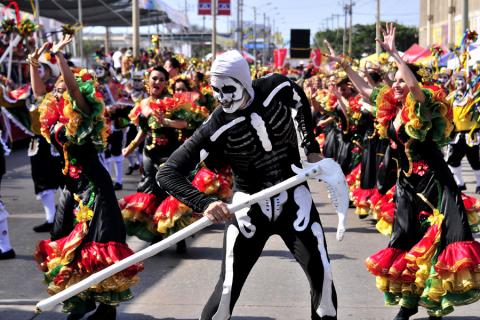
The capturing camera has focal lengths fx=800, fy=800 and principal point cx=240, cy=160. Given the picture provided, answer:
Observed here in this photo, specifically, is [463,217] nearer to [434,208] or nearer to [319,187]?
[434,208]

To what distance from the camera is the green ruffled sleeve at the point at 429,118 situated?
5.38 meters

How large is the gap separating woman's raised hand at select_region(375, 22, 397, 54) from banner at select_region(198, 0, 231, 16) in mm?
46332

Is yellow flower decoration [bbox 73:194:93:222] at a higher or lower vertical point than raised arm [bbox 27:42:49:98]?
lower

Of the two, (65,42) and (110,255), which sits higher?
(65,42)

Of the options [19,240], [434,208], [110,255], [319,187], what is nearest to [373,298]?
[434,208]

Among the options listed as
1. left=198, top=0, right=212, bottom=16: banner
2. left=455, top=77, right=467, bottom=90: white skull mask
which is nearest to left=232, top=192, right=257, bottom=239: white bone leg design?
left=455, top=77, right=467, bottom=90: white skull mask

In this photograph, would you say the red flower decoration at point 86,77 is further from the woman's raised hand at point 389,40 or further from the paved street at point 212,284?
the woman's raised hand at point 389,40

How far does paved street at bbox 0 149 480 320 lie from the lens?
5.98m

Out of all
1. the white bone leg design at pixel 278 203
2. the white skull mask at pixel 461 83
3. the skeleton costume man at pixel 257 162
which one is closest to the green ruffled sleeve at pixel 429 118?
the skeleton costume man at pixel 257 162

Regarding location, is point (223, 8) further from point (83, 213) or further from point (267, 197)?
point (267, 197)

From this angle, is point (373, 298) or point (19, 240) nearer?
point (373, 298)

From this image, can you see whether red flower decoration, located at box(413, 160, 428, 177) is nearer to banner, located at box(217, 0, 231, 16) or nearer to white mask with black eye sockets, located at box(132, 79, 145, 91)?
white mask with black eye sockets, located at box(132, 79, 145, 91)

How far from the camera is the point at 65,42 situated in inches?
235

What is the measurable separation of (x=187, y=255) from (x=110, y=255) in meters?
2.62
